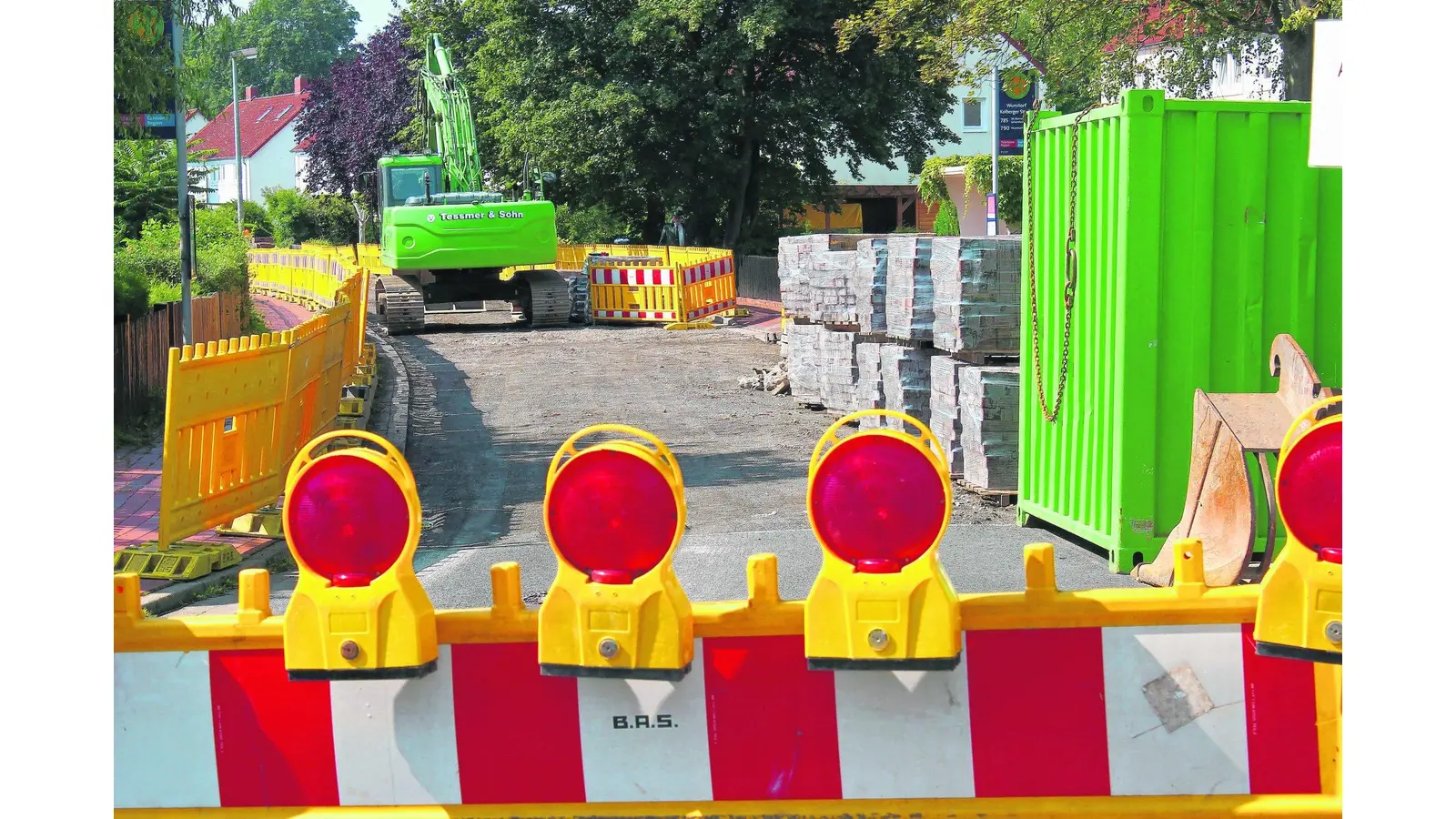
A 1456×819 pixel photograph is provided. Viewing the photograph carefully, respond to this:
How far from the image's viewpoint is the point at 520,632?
315cm

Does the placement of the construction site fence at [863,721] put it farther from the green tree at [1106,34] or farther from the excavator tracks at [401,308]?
the excavator tracks at [401,308]

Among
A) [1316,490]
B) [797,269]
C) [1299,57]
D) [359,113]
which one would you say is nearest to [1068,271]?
[1316,490]

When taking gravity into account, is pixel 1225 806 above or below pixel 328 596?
below

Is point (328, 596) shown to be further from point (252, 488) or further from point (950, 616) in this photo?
point (252, 488)

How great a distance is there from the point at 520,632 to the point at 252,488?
6169 millimetres

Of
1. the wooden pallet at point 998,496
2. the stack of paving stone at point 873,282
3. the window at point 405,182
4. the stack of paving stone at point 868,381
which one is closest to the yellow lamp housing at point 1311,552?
the wooden pallet at point 998,496

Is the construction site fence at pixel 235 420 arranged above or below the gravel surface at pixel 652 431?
above

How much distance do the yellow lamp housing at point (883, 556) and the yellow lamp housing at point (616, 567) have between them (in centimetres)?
29

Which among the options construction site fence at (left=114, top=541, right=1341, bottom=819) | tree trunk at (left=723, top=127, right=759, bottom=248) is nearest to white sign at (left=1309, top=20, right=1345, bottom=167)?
construction site fence at (left=114, top=541, right=1341, bottom=819)

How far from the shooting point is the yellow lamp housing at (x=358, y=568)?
3043 millimetres

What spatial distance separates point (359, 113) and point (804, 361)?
5331 cm

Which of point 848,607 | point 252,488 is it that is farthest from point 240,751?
point 252,488

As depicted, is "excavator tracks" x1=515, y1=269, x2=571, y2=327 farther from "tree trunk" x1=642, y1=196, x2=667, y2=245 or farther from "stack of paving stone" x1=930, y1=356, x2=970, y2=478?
"stack of paving stone" x1=930, y1=356, x2=970, y2=478

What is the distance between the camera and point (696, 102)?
1554 inches
